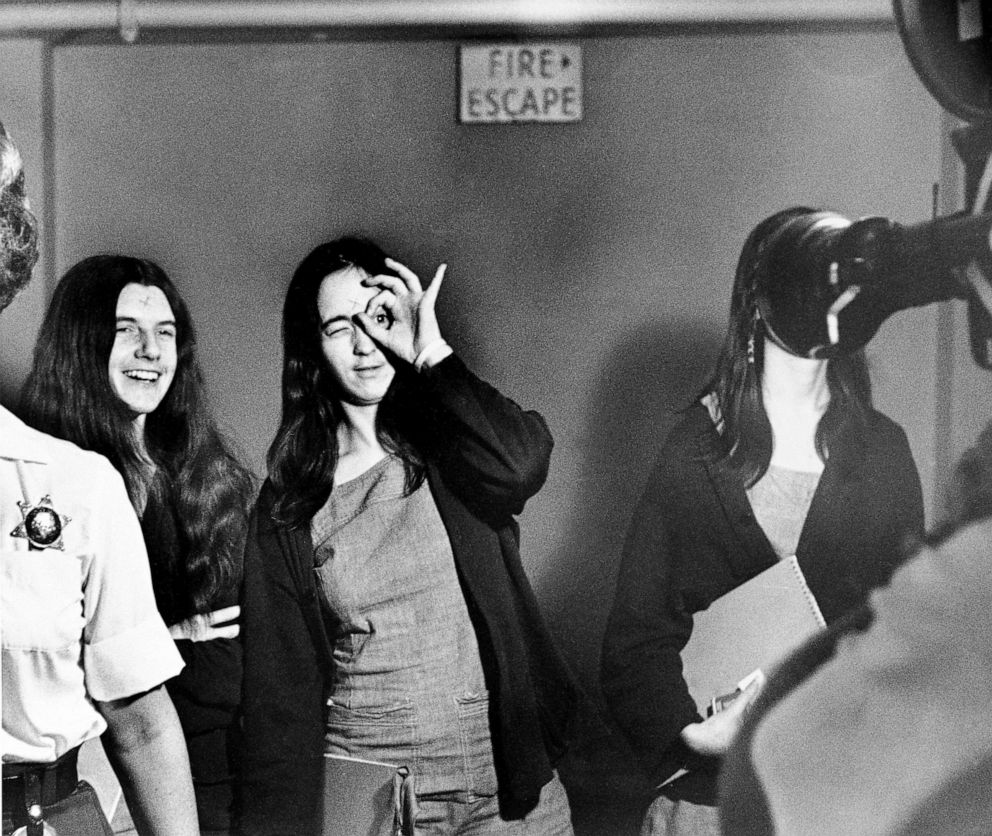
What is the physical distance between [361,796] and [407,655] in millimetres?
232

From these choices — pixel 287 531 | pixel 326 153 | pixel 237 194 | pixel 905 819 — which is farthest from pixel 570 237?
pixel 905 819

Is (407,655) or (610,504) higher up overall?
(610,504)

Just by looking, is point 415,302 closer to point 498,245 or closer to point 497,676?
point 498,245

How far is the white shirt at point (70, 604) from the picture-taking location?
1777 millimetres

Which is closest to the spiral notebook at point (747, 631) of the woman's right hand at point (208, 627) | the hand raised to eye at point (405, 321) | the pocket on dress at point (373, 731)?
the pocket on dress at point (373, 731)

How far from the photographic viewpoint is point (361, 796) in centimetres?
180

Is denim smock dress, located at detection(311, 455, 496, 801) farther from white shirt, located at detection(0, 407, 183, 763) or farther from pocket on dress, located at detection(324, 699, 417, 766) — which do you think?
white shirt, located at detection(0, 407, 183, 763)

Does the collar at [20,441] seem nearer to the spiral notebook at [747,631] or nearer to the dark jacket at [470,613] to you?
the dark jacket at [470,613]

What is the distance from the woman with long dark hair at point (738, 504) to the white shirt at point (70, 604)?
2.42 feet

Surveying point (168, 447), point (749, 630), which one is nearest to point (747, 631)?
point (749, 630)

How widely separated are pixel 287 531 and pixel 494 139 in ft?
2.28

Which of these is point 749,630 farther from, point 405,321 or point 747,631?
point 405,321

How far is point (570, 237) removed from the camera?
1812mm

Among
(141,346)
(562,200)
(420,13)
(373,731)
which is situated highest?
(420,13)
